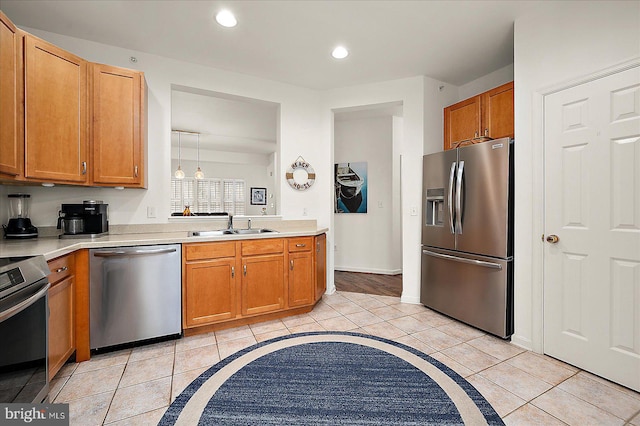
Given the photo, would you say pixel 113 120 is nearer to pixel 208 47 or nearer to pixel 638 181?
pixel 208 47

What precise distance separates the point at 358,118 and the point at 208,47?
2.88 metres

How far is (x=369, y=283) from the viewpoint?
444 cm

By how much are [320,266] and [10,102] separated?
9.30 ft

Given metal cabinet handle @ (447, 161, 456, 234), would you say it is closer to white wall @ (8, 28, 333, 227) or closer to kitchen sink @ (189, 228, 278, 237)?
white wall @ (8, 28, 333, 227)

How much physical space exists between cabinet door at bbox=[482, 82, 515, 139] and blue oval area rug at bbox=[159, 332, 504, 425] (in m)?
2.23

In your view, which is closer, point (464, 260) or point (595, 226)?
point (595, 226)

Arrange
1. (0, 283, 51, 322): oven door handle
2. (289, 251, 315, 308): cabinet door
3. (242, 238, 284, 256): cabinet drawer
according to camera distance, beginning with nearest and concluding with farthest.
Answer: (0, 283, 51, 322): oven door handle → (242, 238, 284, 256): cabinet drawer → (289, 251, 315, 308): cabinet door

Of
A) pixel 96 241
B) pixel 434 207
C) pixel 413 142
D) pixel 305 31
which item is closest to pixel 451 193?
pixel 434 207

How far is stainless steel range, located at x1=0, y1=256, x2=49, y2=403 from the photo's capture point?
48.9 inches

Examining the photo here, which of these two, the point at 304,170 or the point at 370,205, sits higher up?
the point at 304,170

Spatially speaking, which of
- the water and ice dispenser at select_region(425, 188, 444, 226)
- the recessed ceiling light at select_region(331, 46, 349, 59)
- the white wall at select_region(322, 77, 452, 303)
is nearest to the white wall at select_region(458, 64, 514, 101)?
the white wall at select_region(322, 77, 452, 303)

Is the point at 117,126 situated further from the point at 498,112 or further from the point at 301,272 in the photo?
the point at 498,112

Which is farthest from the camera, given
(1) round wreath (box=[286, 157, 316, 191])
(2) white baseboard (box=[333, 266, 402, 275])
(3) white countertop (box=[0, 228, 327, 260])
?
(2) white baseboard (box=[333, 266, 402, 275])
